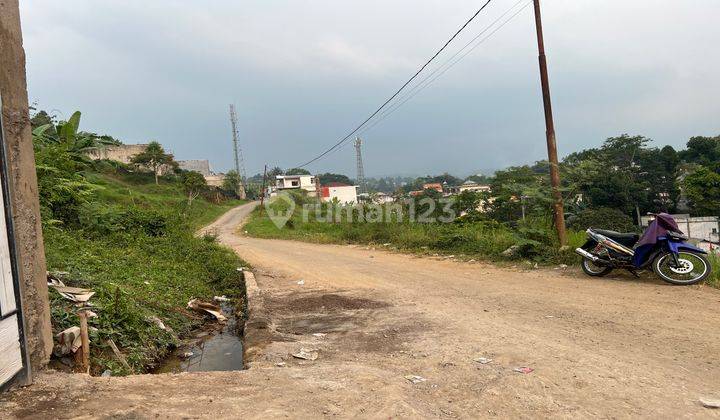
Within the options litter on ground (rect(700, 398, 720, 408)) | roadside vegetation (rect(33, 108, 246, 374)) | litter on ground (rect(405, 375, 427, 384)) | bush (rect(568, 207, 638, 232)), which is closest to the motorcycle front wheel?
bush (rect(568, 207, 638, 232))

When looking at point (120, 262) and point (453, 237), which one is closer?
point (120, 262)

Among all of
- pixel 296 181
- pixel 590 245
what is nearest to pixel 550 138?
pixel 590 245

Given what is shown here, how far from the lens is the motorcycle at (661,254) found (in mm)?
7195

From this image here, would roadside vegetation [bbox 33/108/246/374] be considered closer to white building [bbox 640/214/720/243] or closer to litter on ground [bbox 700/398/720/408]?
litter on ground [bbox 700/398/720/408]

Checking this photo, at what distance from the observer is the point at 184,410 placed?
296 cm

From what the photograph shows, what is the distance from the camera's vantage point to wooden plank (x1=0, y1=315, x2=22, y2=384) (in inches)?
116

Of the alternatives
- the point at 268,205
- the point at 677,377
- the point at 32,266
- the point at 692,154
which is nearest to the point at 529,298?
the point at 677,377

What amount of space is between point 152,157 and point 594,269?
4968 centimetres

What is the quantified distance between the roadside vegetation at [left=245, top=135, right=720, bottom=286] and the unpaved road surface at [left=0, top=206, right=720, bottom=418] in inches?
108

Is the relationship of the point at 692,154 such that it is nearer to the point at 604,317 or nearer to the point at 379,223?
the point at 379,223

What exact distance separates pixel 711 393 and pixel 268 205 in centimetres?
3715

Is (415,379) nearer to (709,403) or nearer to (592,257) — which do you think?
(709,403)

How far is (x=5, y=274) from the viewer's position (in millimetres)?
3041

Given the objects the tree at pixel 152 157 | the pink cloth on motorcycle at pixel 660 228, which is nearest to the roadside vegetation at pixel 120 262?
the pink cloth on motorcycle at pixel 660 228
